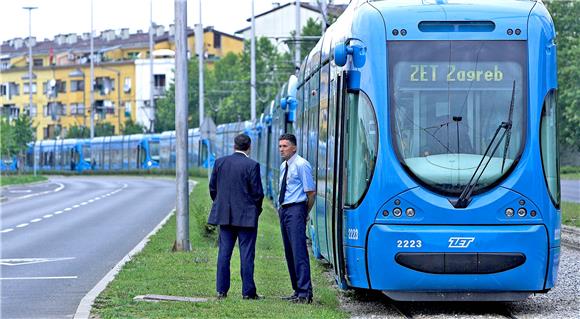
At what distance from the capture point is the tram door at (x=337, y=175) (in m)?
13.6

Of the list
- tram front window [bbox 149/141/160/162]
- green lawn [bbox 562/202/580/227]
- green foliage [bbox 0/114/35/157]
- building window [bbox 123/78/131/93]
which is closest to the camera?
green lawn [bbox 562/202/580/227]

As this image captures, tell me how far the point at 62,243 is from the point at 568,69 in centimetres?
2287

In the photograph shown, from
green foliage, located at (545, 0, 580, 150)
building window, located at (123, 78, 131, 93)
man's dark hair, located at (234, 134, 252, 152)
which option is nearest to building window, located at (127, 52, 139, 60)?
building window, located at (123, 78, 131, 93)

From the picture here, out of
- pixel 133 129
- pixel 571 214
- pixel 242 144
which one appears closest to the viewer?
pixel 242 144

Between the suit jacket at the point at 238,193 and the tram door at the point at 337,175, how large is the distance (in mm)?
779

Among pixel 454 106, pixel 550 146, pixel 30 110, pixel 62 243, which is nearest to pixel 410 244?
pixel 454 106

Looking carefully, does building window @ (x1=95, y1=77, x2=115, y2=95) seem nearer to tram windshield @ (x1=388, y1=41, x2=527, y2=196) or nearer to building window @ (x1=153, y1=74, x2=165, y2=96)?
building window @ (x1=153, y1=74, x2=165, y2=96)

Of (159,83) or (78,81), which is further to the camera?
(78,81)

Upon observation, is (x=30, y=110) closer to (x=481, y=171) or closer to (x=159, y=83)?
(x=159, y=83)

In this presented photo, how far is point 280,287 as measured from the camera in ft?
51.1

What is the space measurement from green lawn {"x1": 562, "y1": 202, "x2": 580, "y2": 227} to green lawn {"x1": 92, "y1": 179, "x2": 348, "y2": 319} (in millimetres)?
8120

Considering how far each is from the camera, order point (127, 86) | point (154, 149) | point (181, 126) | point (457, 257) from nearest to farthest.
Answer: point (457, 257) → point (181, 126) → point (154, 149) → point (127, 86)

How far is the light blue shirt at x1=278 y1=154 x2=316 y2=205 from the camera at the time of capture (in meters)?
13.7

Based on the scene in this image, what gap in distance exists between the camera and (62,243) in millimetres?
25047
